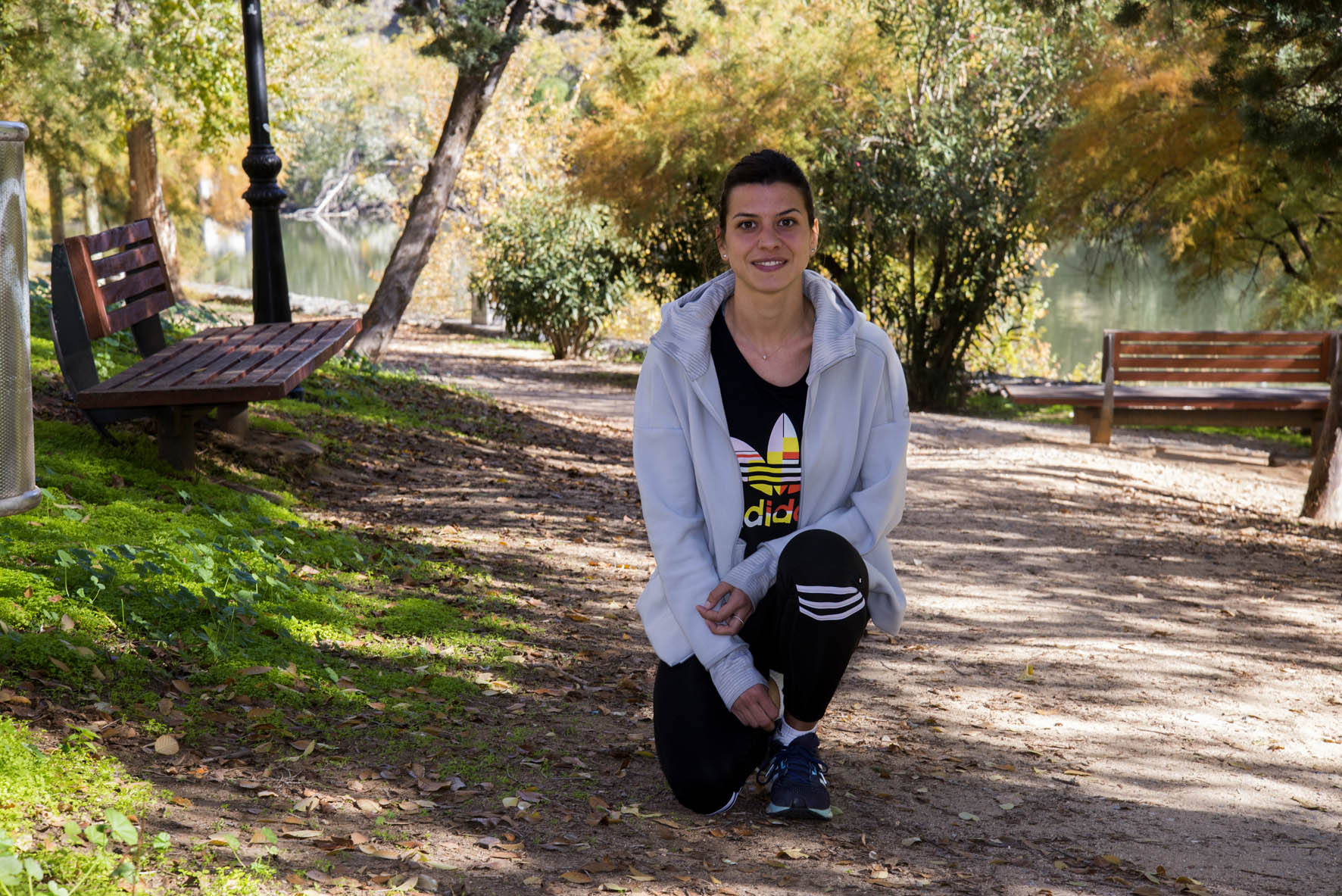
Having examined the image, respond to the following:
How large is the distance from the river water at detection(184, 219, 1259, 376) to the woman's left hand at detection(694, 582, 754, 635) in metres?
12.0

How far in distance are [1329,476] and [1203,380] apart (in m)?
3.07

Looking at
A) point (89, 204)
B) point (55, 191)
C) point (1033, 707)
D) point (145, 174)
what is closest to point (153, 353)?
point (1033, 707)

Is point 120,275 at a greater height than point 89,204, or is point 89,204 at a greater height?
point 89,204

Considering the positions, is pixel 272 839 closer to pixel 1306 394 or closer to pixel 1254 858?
pixel 1254 858

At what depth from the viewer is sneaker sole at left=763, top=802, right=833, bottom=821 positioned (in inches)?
116

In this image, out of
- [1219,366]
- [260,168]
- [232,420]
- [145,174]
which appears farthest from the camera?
[145,174]

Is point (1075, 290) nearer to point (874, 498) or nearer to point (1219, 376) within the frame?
point (1219, 376)

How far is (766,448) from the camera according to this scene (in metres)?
2.99

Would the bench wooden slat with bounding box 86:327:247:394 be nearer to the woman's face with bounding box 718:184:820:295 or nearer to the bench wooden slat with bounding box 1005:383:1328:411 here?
the woman's face with bounding box 718:184:820:295

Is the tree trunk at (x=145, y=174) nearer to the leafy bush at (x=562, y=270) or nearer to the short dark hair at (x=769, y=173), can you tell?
the leafy bush at (x=562, y=270)

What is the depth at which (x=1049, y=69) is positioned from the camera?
12.7 metres

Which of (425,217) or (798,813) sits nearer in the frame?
(798,813)

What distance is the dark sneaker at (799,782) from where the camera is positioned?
2938mm

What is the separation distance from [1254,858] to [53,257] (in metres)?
4.43
